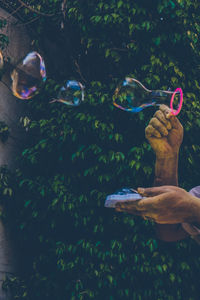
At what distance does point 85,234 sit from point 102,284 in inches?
23.1

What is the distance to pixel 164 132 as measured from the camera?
207 centimetres

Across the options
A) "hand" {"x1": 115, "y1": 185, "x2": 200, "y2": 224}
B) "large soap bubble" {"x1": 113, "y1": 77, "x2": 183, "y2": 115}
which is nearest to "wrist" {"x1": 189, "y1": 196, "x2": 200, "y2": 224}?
"hand" {"x1": 115, "y1": 185, "x2": 200, "y2": 224}

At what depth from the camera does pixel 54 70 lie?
219 inches

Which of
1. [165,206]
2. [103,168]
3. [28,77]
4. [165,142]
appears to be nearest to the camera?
[165,206]

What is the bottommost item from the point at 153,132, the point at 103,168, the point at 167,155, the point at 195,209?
the point at 103,168

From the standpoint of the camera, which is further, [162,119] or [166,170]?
[166,170]

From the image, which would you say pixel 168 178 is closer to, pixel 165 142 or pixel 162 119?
pixel 165 142

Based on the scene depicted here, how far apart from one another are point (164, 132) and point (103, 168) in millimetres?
2740

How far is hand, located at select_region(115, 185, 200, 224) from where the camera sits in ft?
6.55

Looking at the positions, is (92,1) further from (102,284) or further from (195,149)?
(102,284)

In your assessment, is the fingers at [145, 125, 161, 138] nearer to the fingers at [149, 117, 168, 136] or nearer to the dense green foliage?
the fingers at [149, 117, 168, 136]

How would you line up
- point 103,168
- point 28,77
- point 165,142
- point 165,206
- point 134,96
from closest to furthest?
point 165,206
point 165,142
point 134,96
point 28,77
point 103,168

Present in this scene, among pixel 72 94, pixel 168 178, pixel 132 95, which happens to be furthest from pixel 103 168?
pixel 168 178

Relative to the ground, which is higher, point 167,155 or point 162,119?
point 162,119
